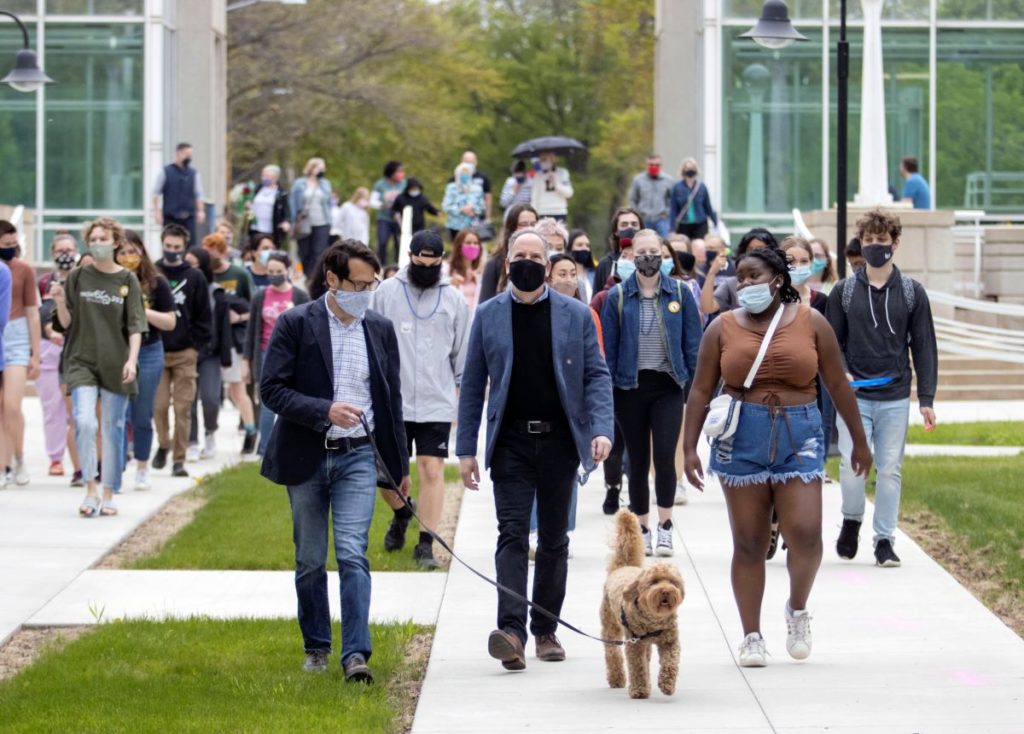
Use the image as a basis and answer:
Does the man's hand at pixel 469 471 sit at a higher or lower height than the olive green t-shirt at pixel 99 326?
lower

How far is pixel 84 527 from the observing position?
497 inches

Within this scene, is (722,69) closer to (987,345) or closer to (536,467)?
(987,345)

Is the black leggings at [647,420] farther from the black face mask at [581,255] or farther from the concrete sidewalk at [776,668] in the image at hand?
the black face mask at [581,255]

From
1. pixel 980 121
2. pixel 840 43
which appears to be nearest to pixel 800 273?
pixel 840 43

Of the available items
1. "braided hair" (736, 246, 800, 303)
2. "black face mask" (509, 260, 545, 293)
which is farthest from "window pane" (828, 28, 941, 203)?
"black face mask" (509, 260, 545, 293)

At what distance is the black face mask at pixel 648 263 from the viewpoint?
10.9m

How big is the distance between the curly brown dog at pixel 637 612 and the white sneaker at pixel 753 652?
2.09 feet

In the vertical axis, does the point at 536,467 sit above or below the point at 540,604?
above

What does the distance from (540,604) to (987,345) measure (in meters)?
16.8

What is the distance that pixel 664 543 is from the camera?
11.3 metres

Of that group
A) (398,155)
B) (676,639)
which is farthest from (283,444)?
(398,155)

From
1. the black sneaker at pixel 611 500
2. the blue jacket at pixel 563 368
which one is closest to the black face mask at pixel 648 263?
the black sneaker at pixel 611 500

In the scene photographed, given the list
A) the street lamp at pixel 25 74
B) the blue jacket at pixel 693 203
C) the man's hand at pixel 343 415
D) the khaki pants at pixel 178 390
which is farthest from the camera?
the blue jacket at pixel 693 203

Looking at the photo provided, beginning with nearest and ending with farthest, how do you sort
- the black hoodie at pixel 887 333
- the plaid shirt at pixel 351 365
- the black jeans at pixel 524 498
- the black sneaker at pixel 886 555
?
1. the plaid shirt at pixel 351 365
2. the black jeans at pixel 524 498
3. the black hoodie at pixel 887 333
4. the black sneaker at pixel 886 555
